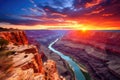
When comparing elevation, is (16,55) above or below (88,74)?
above

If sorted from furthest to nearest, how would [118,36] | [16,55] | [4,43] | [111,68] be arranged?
1. [118,36]
2. [111,68]
3. [4,43]
4. [16,55]

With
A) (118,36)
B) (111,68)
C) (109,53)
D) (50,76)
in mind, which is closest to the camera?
(50,76)

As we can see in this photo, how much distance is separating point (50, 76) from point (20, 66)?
10.7m

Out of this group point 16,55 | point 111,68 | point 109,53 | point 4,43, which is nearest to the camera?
point 16,55

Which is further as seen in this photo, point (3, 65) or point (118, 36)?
point (118, 36)

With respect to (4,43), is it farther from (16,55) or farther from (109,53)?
(109,53)

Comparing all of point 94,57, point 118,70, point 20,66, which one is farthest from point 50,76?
point 94,57

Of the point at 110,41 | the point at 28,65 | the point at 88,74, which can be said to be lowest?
the point at 88,74

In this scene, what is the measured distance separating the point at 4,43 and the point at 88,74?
3302 cm

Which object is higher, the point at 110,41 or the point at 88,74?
the point at 110,41

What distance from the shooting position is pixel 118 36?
6731cm

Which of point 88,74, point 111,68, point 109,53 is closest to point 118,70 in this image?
point 111,68

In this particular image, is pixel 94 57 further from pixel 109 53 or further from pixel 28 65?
pixel 28 65

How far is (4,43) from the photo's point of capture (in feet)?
69.1
